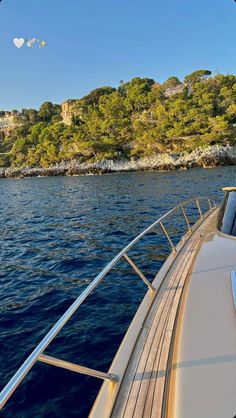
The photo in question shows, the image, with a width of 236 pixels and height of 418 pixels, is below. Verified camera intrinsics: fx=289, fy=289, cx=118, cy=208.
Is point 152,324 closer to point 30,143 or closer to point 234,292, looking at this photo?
point 234,292

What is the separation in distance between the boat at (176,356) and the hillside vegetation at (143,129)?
180 ft

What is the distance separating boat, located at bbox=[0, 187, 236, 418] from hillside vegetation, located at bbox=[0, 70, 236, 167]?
180 ft

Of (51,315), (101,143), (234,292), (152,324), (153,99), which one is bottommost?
(51,315)

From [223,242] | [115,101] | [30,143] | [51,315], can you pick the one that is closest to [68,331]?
[51,315]

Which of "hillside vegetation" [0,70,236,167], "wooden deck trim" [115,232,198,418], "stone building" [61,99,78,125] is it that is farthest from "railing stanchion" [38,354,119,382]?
"stone building" [61,99,78,125]

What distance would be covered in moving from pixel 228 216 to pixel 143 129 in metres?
65.9

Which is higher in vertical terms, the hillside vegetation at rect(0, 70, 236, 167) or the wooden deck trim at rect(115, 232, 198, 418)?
the hillside vegetation at rect(0, 70, 236, 167)

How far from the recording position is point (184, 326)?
233 centimetres

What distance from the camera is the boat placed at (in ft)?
5.27

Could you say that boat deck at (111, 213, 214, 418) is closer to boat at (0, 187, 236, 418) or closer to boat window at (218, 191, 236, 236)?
boat at (0, 187, 236, 418)

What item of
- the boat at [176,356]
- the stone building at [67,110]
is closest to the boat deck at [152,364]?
the boat at [176,356]

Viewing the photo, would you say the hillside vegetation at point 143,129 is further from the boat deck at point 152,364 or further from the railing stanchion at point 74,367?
the railing stanchion at point 74,367

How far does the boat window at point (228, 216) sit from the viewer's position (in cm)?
414

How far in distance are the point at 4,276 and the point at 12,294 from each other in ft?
4.16
